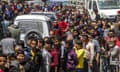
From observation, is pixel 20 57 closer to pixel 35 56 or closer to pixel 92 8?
pixel 35 56

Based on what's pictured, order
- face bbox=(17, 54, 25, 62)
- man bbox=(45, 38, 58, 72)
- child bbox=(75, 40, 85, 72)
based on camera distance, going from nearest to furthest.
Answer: face bbox=(17, 54, 25, 62), child bbox=(75, 40, 85, 72), man bbox=(45, 38, 58, 72)

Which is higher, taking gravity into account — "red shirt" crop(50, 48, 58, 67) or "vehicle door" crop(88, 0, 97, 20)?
"red shirt" crop(50, 48, 58, 67)

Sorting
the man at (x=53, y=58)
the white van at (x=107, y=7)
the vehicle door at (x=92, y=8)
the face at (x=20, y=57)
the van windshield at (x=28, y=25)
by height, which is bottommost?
the vehicle door at (x=92, y=8)

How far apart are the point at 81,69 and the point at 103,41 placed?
4.18 metres

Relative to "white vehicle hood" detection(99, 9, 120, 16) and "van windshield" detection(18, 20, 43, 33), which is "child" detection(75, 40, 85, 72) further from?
"white vehicle hood" detection(99, 9, 120, 16)

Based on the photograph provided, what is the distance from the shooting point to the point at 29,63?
1169cm

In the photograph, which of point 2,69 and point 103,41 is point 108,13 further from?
point 2,69

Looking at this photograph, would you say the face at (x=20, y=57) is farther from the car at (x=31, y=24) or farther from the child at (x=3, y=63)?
the car at (x=31, y=24)

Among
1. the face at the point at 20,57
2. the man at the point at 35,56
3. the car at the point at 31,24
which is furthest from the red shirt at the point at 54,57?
the car at the point at 31,24

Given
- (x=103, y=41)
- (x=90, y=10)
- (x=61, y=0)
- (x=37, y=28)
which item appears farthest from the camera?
(x=61, y=0)

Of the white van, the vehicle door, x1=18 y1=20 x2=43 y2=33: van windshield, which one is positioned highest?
x1=18 y1=20 x2=43 y2=33: van windshield

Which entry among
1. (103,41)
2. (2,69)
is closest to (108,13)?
(103,41)

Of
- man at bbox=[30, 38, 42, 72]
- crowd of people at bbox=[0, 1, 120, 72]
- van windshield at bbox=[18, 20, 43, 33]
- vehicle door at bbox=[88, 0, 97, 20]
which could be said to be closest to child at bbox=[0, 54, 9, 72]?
crowd of people at bbox=[0, 1, 120, 72]

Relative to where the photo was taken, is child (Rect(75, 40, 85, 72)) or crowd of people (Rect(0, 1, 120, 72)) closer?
crowd of people (Rect(0, 1, 120, 72))
